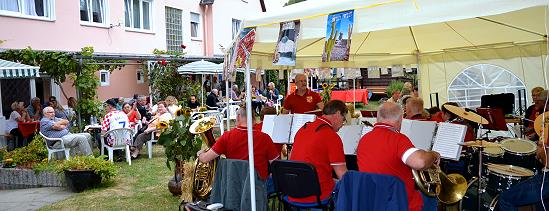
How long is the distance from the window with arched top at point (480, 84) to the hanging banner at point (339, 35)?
20.2 ft

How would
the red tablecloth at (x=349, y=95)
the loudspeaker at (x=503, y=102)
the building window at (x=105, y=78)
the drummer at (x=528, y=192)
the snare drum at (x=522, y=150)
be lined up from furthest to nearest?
the red tablecloth at (x=349, y=95) < the building window at (x=105, y=78) < the loudspeaker at (x=503, y=102) < the snare drum at (x=522, y=150) < the drummer at (x=528, y=192)

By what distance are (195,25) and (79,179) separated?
12.9 metres

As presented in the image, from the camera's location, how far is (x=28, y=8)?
11414 millimetres

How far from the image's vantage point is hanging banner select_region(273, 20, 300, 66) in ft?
12.8

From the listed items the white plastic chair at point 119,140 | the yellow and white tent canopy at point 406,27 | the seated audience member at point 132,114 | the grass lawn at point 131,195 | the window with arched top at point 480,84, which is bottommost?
the grass lawn at point 131,195

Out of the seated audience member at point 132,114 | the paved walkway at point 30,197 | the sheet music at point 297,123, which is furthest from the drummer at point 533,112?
the seated audience member at point 132,114

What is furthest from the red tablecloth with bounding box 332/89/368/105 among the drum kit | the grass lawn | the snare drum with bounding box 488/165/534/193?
the snare drum with bounding box 488/165/534/193

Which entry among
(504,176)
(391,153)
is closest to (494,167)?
(504,176)

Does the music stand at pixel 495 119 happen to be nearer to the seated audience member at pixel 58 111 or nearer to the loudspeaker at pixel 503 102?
the loudspeaker at pixel 503 102

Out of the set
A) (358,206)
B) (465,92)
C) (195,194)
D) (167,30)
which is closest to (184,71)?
(167,30)

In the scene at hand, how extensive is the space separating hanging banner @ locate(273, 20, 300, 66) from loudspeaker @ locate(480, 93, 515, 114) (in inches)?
227

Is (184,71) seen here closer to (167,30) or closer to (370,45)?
(167,30)

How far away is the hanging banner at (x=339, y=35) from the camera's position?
11.9 feet

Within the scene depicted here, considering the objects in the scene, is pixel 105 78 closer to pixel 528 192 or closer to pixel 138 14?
pixel 138 14
